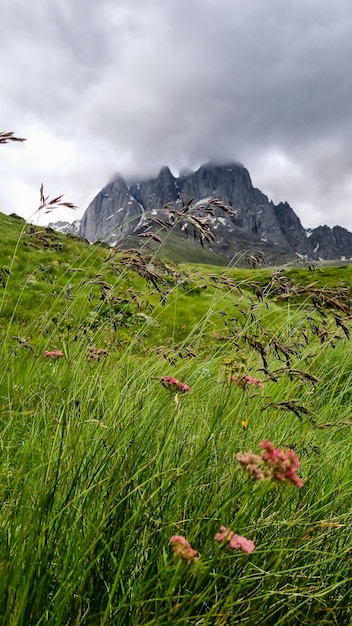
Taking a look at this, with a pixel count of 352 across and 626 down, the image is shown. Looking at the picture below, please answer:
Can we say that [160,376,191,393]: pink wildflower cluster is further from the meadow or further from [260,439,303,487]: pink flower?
[260,439,303,487]: pink flower

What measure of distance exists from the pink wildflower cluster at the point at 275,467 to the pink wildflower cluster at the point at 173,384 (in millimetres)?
1064

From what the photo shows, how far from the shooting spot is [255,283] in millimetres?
3455

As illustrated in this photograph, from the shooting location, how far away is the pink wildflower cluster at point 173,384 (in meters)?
2.61

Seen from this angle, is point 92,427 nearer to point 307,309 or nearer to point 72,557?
point 72,557

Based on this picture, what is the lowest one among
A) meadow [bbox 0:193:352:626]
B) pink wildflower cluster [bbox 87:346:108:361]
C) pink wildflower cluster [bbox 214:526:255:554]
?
meadow [bbox 0:193:352:626]

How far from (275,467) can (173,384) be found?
4.05ft

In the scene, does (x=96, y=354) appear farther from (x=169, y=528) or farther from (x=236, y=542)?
(x=236, y=542)

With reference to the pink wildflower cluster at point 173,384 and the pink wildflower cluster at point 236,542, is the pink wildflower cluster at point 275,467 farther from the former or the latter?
the pink wildflower cluster at point 173,384

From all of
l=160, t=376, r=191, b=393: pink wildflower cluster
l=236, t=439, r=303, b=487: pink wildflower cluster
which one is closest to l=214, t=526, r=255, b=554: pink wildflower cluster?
l=236, t=439, r=303, b=487: pink wildflower cluster

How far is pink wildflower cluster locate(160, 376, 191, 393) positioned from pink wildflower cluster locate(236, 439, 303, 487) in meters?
1.06

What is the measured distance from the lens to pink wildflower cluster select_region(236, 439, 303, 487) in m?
1.48

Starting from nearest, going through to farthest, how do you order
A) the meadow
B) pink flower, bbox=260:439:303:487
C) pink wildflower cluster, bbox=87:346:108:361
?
pink flower, bbox=260:439:303:487, the meadow, pink wildflower cluster, bbox=87:346:108:361

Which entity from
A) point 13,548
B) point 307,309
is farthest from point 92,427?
point 307,309

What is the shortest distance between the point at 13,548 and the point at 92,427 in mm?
1411
